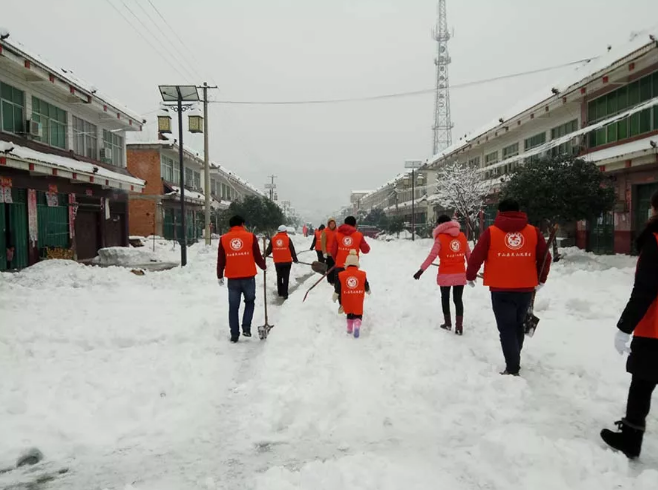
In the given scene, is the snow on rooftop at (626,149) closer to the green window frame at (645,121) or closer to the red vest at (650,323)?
the green window frame at (645,121)

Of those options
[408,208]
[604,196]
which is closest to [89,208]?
[604,196]

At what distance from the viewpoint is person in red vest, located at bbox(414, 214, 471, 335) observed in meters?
6.49

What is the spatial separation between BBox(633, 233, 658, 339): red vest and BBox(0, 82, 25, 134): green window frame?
1765cm

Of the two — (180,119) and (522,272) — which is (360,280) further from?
(180,119)

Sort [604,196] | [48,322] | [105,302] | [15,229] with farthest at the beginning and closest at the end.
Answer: [15,229] < [604,196] < [105,302] < [48,322]

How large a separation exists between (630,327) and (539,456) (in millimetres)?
1030

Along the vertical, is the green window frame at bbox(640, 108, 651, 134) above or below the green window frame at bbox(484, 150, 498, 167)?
below

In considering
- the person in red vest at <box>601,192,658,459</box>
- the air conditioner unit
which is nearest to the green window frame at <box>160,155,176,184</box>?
the air conditioner unit

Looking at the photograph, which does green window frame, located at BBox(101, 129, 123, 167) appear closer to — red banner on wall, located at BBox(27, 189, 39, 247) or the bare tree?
red banner on wall, located at BBox(27, 189, 39, 247)

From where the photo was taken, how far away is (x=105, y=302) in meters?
9.84

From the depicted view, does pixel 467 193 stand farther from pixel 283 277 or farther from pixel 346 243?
pixel 346 243

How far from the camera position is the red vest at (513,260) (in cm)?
466

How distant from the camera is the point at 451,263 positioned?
21.5 feet

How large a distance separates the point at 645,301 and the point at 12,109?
18.3 meters
